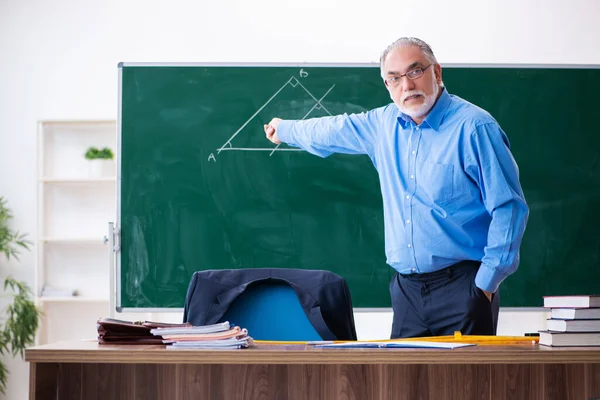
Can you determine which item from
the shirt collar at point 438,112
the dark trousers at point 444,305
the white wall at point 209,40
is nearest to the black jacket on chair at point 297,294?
the dark trousers at point 444,305

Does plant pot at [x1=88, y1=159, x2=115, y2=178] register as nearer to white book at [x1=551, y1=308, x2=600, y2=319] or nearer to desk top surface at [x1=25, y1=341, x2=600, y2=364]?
desk top surface at [x1=25, y1=341, x2=600, y2=364]

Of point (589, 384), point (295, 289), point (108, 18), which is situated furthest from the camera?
point (108, 18)

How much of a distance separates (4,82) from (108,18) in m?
0.90

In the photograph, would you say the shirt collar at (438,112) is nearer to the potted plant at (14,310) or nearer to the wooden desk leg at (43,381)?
the wooden desk leg at (43,381)

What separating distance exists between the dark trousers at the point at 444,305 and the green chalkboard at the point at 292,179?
1.14m

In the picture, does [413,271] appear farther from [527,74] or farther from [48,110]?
[48,110]

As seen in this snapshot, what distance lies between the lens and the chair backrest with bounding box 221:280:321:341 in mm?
2473

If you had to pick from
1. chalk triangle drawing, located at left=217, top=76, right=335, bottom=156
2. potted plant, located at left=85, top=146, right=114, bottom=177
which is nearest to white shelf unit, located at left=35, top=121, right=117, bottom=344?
potted plant, located at left=85, top=146, right=114, bottom=177

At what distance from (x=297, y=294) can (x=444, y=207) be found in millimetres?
618

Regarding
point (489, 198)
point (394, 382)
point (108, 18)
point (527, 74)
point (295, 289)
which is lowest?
point (394, 382)

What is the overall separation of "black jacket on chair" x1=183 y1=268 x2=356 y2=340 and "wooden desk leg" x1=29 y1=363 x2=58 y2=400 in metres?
0.59

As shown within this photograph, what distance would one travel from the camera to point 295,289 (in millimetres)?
2471

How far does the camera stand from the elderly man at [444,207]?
259 cm

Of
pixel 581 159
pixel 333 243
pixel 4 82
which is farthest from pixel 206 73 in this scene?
pixel 4 82
